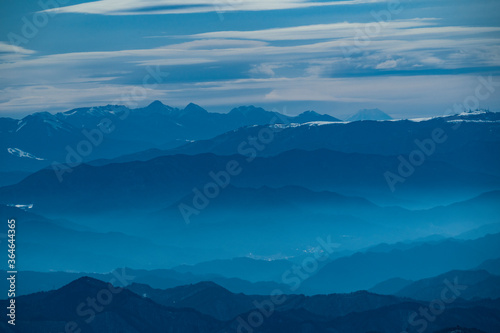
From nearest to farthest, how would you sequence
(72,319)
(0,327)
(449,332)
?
(449,332)
(0,327)
(72,319)

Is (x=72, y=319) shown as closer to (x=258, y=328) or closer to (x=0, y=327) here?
(x=0, y=327)

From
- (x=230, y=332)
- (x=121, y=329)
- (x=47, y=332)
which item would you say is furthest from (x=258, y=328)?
(x=47, y=332)

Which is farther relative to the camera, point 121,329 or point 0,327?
point 121,329

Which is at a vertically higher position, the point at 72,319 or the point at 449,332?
the point at 72,319

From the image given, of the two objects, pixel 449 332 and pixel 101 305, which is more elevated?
pixel 101 305

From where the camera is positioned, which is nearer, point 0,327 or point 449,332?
point 449,332

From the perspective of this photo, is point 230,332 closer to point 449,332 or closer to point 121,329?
point 121,329

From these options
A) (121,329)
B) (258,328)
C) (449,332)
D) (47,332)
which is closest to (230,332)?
(258,328)

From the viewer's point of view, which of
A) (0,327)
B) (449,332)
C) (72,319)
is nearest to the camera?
(449,332)
